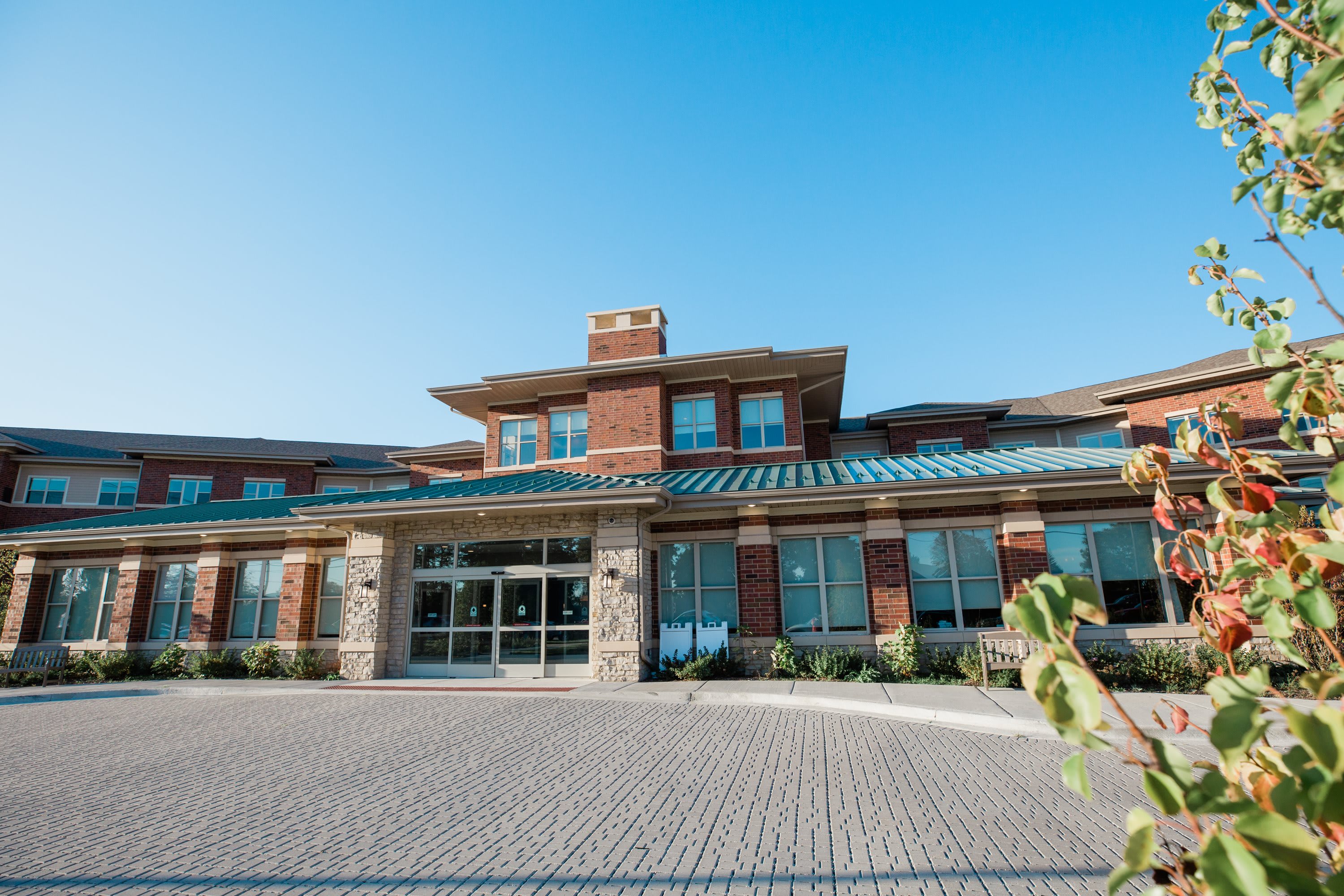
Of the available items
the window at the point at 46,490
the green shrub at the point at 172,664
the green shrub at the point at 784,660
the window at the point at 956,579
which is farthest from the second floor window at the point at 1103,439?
the window at the point at 46,490

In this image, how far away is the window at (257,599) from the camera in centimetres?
1833

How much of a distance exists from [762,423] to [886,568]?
7.49m

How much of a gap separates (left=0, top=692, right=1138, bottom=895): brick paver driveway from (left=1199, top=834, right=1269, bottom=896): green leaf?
4376 mm

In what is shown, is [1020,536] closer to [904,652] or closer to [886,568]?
[886,568]

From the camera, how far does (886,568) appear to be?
1426 cm

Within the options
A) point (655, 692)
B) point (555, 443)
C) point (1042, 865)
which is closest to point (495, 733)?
point (655, 692)

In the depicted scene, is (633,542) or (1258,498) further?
(633,542)

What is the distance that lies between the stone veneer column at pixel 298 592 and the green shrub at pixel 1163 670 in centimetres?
1825

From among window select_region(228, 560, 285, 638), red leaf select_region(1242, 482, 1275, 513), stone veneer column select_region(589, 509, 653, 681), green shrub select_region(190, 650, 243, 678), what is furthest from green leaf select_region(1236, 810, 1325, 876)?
green shrub select_region(190, 650, 243, 678)

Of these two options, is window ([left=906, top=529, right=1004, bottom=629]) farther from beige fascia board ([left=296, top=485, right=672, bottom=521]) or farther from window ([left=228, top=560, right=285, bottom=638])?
window ([left=228, top=560, right=285, bottom=638])

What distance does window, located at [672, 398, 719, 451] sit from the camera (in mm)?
20594

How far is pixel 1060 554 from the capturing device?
13945 millimetres

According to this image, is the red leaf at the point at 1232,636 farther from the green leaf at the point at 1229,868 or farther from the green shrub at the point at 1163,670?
the green shrub at the point at 1163,670

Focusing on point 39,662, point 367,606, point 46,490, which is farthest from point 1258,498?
point 46,490
